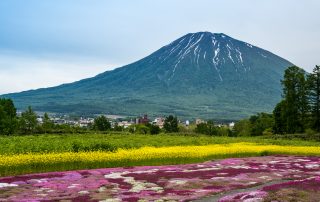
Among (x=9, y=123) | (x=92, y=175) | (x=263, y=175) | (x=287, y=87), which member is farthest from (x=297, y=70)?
(x=92, y=175)

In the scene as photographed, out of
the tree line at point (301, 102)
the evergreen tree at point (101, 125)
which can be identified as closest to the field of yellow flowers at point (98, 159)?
the tree line at point (301, 102)

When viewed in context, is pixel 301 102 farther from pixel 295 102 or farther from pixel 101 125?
pixel 101 125

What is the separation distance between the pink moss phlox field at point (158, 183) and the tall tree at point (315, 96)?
59.6 metres

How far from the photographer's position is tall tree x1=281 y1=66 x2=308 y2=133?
93.1m

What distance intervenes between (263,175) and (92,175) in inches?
448

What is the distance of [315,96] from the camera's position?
306 ft

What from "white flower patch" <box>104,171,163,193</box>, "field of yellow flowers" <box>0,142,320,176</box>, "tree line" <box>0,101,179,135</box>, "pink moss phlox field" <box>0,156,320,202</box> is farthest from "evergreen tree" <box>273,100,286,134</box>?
"white flower patch" <box>104,171,163,193</box>

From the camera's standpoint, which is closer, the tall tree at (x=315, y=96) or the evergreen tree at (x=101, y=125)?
the tall tree at (x=315, y=96)

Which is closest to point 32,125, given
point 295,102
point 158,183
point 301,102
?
point 295,102

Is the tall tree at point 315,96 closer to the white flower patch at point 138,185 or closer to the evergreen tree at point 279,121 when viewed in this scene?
the evergreen tree at point 279,121

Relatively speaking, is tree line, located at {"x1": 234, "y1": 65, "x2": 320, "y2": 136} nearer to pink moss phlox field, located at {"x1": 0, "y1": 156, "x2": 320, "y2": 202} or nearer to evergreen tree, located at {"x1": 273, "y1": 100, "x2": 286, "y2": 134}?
evergreen tree, located at {"x1": 273, "y1": 100, "x2": 286, "y2": 134}

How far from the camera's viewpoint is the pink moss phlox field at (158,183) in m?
21.4

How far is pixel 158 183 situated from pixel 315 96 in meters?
74.7

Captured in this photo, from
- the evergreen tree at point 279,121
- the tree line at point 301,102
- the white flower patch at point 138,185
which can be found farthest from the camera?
the evergreen tree at point 279,121
